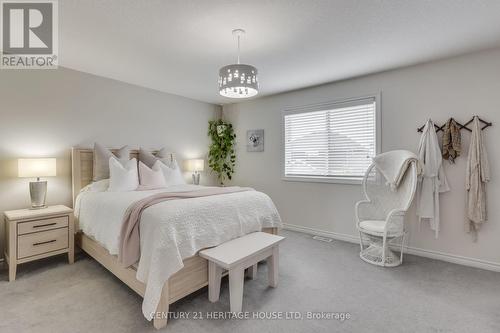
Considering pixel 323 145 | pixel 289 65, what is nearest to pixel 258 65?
pixel 289 65

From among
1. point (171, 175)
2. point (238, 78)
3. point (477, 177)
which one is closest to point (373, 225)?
point (477, 177)

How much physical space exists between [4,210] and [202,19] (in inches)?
120

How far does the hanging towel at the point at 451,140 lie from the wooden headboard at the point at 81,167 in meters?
4.48

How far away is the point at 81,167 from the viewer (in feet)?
10.5

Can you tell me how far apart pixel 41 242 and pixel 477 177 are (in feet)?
15.6

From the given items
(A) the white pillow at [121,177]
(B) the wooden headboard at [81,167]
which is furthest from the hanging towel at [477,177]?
(B) the wooden headboard at [81,167]

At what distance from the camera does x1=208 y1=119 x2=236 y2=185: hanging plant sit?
5051 millimetres

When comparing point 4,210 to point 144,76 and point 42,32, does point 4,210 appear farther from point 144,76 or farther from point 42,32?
point 144,76

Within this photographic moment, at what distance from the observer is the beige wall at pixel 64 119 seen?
2.80 metres

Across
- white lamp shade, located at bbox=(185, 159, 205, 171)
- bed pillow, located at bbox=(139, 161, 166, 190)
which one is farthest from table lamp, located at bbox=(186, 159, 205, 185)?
bed pillow, located at bbox=(139, 161, 166, 190)

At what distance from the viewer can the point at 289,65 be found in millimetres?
3119

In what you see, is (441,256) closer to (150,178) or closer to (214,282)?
(214,282)

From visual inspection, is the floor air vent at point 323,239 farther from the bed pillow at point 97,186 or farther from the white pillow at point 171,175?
the bed pillow at point 97,186

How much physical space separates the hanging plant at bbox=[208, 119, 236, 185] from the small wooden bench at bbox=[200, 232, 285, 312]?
9.10ft
